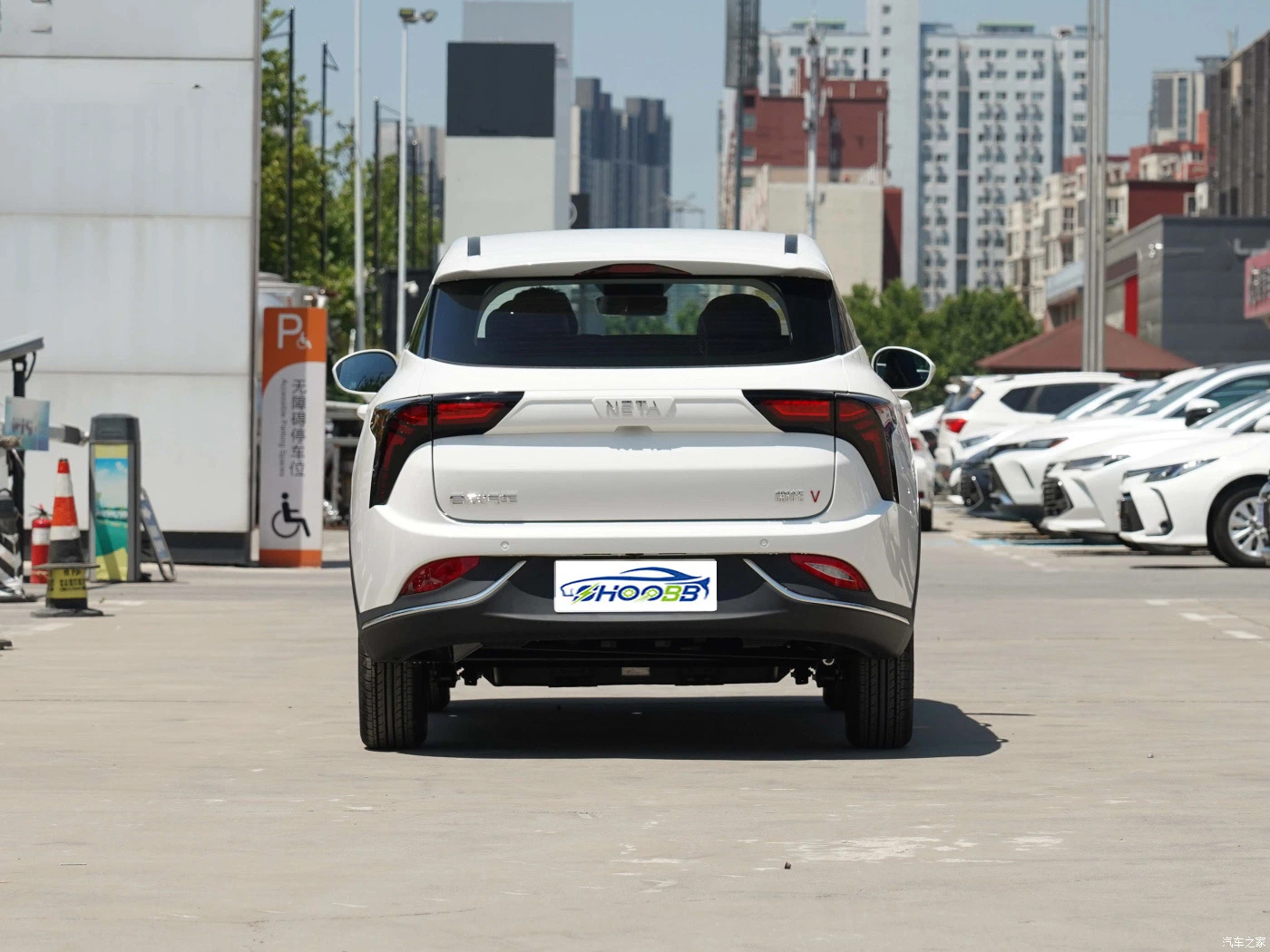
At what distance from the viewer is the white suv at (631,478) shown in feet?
25.2

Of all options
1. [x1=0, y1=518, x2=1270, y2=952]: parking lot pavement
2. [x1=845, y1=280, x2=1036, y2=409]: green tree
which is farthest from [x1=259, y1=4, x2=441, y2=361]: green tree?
[x1=845, y1=280, x2=1036, y2=409]: green tree

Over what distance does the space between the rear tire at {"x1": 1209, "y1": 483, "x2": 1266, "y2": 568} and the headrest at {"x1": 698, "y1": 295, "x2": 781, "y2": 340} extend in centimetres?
1320

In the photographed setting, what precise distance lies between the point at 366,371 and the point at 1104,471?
571 inches

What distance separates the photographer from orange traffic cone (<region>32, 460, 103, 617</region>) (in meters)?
15.4

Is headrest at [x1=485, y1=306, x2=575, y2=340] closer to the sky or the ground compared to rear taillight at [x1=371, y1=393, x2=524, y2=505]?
closer to the sky

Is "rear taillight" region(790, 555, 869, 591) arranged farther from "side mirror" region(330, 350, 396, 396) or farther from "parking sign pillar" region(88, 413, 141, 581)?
"parking sign pillar" region(88, 413, 141, 581)

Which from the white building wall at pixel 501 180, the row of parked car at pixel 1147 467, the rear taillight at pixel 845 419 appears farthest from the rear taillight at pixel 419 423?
the white building wall at pixel 501 180

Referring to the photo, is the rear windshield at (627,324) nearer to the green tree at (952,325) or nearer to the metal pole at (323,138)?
the metal pole at (323,138)

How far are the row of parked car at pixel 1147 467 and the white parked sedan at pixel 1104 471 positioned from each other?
0.01 meters

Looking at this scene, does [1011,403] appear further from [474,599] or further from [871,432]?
[474,599]

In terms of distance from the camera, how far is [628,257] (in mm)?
8016

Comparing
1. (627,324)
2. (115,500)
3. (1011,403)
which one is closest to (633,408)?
(627,324)

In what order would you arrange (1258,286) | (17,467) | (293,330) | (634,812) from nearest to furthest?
(634,812) < (17,467) < (293,330) < (1258,286)

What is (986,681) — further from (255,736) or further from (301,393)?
(301,393)
